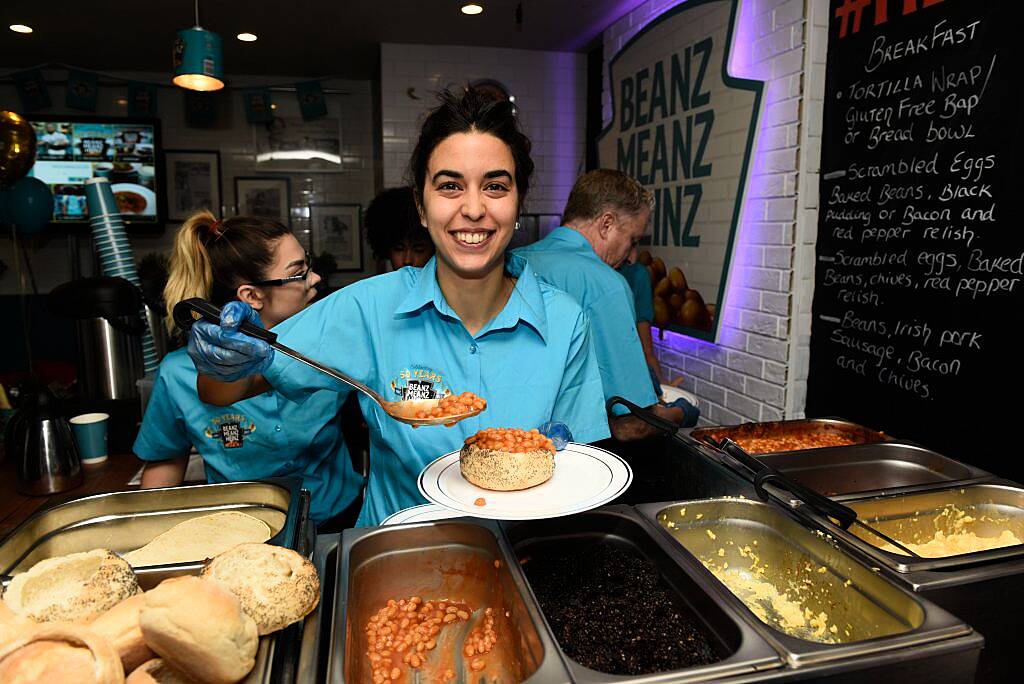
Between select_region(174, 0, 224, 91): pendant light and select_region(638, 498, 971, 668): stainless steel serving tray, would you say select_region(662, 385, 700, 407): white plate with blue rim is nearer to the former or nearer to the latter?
select_region(638, 498, 971, 668): stainless steel serving tray

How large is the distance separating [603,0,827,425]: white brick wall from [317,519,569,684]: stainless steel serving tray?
2456mm

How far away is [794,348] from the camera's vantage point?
3.23 meters

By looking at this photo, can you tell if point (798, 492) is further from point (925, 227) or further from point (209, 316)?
point (925, 227)

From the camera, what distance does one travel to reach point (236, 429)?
2.07 metres

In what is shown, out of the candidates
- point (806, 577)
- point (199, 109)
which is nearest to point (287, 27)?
point (199, 109)

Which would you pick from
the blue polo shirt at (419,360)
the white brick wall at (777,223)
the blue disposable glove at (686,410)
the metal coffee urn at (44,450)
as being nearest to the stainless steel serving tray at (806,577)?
the blue polo shirt at (419,360)

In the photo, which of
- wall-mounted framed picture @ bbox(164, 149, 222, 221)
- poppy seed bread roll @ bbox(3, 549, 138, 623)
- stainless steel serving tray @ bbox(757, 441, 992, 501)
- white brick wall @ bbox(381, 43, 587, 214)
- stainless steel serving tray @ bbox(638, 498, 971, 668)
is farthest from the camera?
wall-mounted framed picture @ bbox(164, 149, 222, 221)

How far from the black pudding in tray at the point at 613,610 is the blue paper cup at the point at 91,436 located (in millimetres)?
2206

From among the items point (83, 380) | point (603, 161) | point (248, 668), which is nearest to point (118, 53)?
point (83, 380)

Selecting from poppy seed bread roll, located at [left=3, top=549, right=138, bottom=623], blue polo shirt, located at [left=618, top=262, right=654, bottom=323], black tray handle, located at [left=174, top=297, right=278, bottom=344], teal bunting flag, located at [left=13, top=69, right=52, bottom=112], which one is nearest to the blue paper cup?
black tray handle, located at [left=174, top=297, right=278, bottom=344]

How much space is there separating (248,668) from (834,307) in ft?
9.53

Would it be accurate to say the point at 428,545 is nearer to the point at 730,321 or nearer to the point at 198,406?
the point at 198,406

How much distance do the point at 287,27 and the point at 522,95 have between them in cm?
207

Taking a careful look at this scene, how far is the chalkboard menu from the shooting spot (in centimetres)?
Answer: 219
